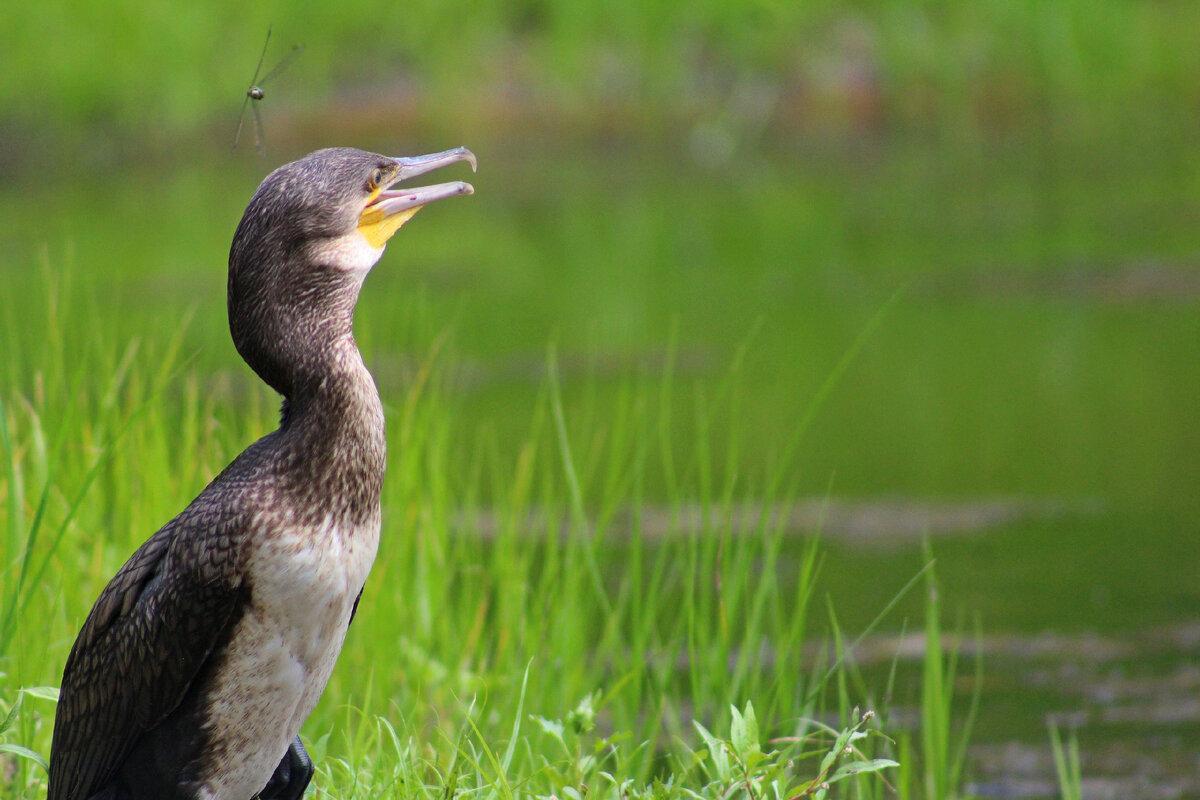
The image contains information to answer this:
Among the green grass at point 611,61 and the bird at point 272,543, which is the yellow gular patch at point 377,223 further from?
the green grass at point 611,61

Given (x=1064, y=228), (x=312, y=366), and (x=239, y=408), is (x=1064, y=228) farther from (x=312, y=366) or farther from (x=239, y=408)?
(x=312, y=366)

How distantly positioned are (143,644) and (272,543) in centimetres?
28

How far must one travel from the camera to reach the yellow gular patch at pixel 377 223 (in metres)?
2.41

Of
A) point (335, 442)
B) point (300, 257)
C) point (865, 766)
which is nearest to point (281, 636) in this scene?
point (335, 442)

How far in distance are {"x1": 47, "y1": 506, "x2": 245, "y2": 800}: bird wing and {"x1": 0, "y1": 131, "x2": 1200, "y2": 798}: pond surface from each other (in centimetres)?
75

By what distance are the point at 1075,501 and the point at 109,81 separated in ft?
51.2

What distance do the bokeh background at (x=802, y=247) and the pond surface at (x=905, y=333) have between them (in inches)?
1.2

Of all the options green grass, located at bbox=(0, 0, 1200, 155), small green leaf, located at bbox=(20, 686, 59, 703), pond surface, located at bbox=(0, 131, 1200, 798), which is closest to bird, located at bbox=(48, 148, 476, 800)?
small green leaf, located at bbox=(20, 686, 59, 703)

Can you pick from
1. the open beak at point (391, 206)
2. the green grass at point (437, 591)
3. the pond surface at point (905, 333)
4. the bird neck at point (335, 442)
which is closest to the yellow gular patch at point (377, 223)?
the open beak at point (391, 206)

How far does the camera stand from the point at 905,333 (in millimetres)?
11086

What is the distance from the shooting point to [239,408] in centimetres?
882

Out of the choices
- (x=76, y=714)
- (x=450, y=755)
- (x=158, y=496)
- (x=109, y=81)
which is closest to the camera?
(x=76, y=714)

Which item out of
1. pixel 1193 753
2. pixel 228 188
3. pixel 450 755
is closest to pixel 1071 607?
pixel 1193 753

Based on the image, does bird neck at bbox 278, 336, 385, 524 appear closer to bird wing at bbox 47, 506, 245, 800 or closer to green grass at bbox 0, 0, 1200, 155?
bird wing at bbox 47, 506, 245, 800
